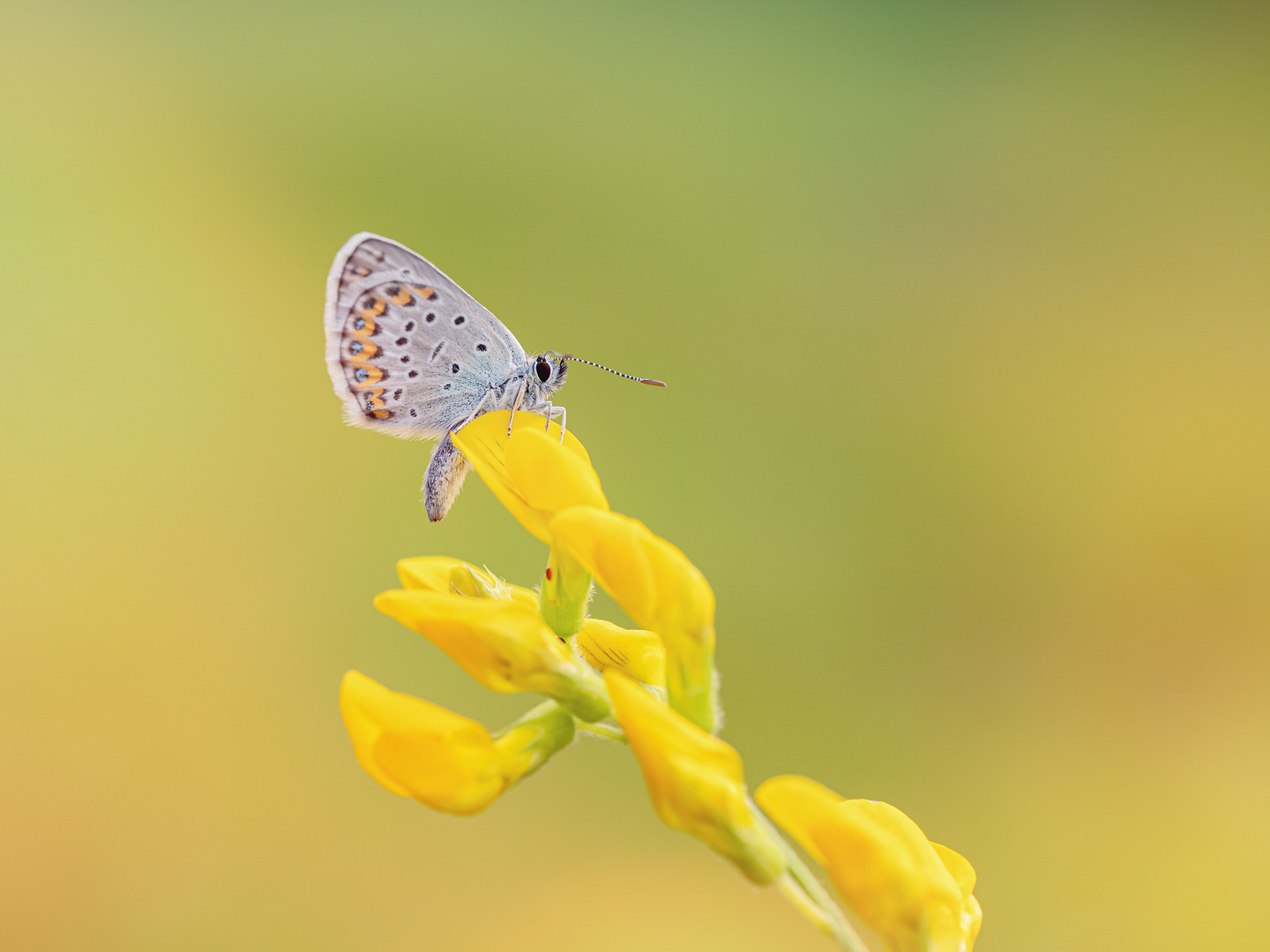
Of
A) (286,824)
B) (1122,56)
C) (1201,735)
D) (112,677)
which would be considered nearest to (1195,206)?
(1122,56)

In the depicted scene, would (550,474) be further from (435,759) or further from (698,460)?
(698,460)

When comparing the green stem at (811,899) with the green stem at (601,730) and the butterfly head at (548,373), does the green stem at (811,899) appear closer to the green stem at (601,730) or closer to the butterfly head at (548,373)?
the green stem at (601,730)

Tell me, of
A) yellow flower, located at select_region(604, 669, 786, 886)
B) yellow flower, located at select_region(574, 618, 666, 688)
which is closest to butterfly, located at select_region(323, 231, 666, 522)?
yellow flower, located at select_region(574, 618, 666, 688)

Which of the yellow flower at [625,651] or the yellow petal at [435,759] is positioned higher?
the yellow flower at [625,651]

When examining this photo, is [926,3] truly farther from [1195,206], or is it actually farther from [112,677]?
[112,677]

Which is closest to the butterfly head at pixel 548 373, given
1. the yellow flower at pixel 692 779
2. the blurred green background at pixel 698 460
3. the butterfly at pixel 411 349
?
the butterfly at pixel 411 349

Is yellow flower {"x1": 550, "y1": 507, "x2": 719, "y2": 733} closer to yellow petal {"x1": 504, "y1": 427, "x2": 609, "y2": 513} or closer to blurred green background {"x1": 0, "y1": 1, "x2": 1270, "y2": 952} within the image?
yellow petal {"x1": 504, "y1": 427, "x2": 609, "y2": 513}

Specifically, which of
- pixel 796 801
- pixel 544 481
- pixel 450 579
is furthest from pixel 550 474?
pixel 796 801
